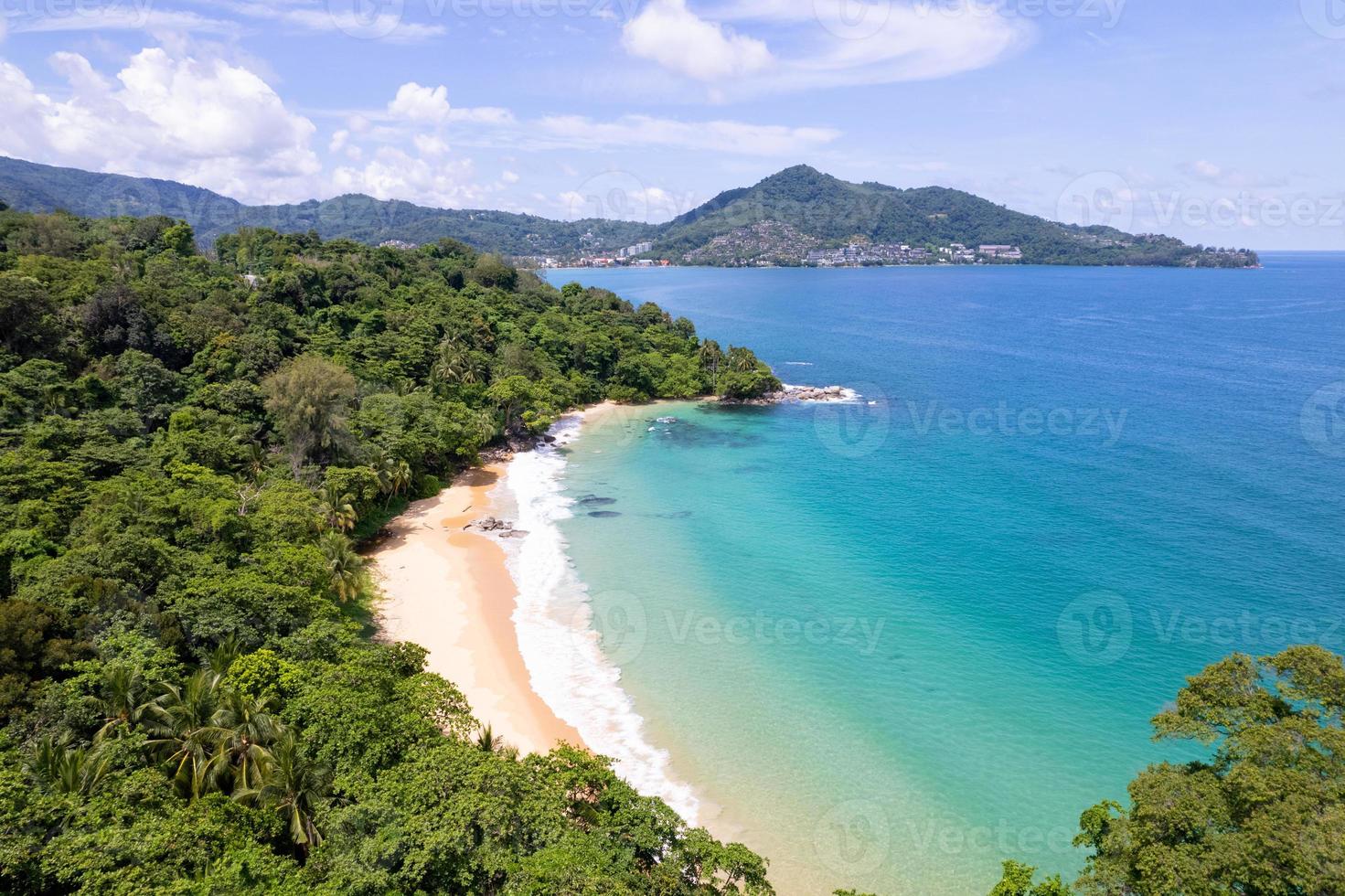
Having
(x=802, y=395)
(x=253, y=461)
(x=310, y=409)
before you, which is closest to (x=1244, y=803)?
(x=310, y=409)

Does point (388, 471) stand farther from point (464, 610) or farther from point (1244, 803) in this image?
point (1244, 803)

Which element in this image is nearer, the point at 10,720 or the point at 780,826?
the point at 10,720

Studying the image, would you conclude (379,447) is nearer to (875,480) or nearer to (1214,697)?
(875,480)

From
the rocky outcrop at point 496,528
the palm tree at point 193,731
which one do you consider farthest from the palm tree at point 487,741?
the rocky outcrop at point 496,528

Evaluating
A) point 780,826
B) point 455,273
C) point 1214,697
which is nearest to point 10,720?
point 780,826

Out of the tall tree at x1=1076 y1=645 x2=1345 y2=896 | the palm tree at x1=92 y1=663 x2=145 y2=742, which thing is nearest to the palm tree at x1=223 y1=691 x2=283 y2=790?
the palm tree at x1=92 y1=663 x2=145 y2=742

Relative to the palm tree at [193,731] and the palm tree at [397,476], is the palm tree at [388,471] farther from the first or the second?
the palm tree at [193,731]
